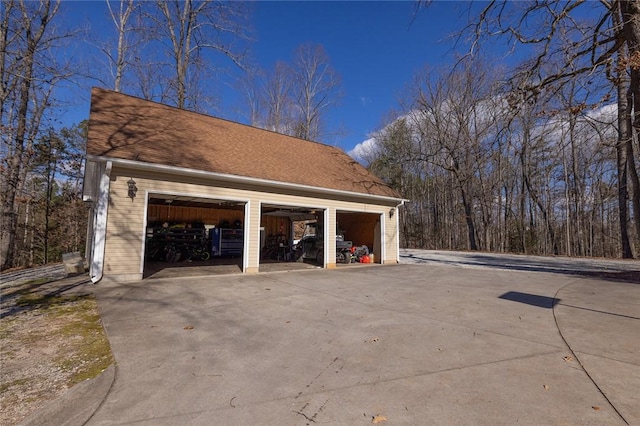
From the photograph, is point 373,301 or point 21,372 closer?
point 21,372

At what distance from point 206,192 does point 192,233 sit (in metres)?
5.52

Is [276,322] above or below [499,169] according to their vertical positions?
below

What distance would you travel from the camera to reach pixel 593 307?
231 inches

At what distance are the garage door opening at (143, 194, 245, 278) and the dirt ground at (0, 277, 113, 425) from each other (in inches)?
253

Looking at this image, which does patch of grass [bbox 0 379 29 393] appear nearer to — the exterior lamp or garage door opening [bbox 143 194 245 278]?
the exterior lamp

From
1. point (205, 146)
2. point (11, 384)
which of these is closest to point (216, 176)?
point (205, 146)

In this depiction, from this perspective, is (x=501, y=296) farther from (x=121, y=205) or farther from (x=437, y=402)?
(x=121, y=205)

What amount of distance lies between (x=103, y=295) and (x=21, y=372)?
369 cm

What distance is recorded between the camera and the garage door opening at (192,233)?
13.0 m

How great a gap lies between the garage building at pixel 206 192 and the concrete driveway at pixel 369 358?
2.24 m

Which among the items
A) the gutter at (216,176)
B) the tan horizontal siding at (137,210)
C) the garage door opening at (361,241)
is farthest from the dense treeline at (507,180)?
the tan horizontal siding at (137,210)

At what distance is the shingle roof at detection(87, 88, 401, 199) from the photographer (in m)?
8.75

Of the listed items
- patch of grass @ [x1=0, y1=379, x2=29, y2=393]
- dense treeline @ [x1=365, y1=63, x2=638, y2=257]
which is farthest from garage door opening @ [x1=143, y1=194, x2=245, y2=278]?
dense treeline @ [x1=365, y1=63, x2=638, y2=257]

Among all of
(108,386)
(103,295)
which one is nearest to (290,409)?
(108,386)
